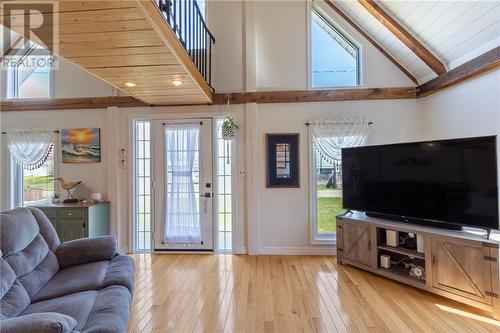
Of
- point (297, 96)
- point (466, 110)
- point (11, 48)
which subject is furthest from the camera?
point (11, 48)

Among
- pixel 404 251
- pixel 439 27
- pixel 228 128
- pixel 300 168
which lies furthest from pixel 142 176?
pixel 439 27

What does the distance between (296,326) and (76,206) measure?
3398mm

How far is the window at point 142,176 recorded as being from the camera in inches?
171

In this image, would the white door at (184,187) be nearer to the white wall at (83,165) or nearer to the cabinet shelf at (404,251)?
the white wall at (83,165)

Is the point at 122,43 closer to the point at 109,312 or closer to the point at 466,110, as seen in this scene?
the point at 109,312

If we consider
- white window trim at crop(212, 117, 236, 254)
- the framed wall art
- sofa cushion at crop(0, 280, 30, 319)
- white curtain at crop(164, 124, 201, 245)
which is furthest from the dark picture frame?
sofa cushion at crop(0, 280, 30, 319)

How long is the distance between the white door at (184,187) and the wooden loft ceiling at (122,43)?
1.02m

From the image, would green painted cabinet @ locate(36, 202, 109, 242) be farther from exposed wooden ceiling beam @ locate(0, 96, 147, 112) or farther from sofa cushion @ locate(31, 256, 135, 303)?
sofa cushion @ locate(31, 256, 135, 303)

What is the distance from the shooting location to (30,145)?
14.5ft

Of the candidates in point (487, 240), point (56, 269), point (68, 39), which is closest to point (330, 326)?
point (487, 240)

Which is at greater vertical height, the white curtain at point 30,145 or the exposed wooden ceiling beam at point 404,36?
the exposed wooden ceiling beam at point 404,36

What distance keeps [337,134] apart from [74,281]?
3615mm

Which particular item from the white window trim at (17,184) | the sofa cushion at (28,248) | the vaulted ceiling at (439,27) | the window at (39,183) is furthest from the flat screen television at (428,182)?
the white window trim at (17,184)

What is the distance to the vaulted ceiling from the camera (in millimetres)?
2730
